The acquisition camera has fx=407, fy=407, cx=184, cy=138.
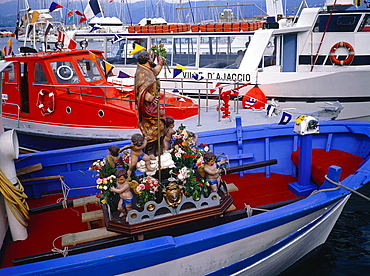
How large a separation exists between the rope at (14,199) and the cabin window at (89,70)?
517 cm

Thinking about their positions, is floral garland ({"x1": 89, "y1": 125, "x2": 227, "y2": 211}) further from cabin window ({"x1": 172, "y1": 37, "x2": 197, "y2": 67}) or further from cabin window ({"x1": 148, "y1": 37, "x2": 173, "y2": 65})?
cabin window ({"x1": 148, "y1": 37, "x2": 173, "y2": 65})

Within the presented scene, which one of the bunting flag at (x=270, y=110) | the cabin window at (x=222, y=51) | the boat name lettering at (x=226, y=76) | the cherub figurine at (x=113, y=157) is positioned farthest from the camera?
the cabin window at (x=222, y=51)

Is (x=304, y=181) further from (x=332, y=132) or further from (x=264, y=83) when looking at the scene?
(x=264, y=83)

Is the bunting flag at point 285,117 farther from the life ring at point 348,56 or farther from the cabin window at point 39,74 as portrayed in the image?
the life ring at point 348,56

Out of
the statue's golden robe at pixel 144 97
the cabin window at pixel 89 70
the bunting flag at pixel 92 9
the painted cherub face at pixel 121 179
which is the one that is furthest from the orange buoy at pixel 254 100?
the bunting flag at pixel 92 9

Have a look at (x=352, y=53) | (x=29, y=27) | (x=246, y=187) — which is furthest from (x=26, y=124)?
(x=352, y=53)

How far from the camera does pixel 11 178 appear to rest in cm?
495

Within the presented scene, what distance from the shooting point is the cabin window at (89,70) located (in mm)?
9797

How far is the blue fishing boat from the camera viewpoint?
4.11 metres

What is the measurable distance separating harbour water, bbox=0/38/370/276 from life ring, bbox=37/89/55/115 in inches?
246

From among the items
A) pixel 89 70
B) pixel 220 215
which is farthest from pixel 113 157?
pixel 89 70

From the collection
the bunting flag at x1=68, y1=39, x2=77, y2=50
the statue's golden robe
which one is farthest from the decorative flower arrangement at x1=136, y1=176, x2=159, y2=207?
the bunting flag at x1=68, y1=39, x2=77, y2=50

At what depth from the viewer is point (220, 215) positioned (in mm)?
4895

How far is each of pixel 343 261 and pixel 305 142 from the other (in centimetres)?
199
